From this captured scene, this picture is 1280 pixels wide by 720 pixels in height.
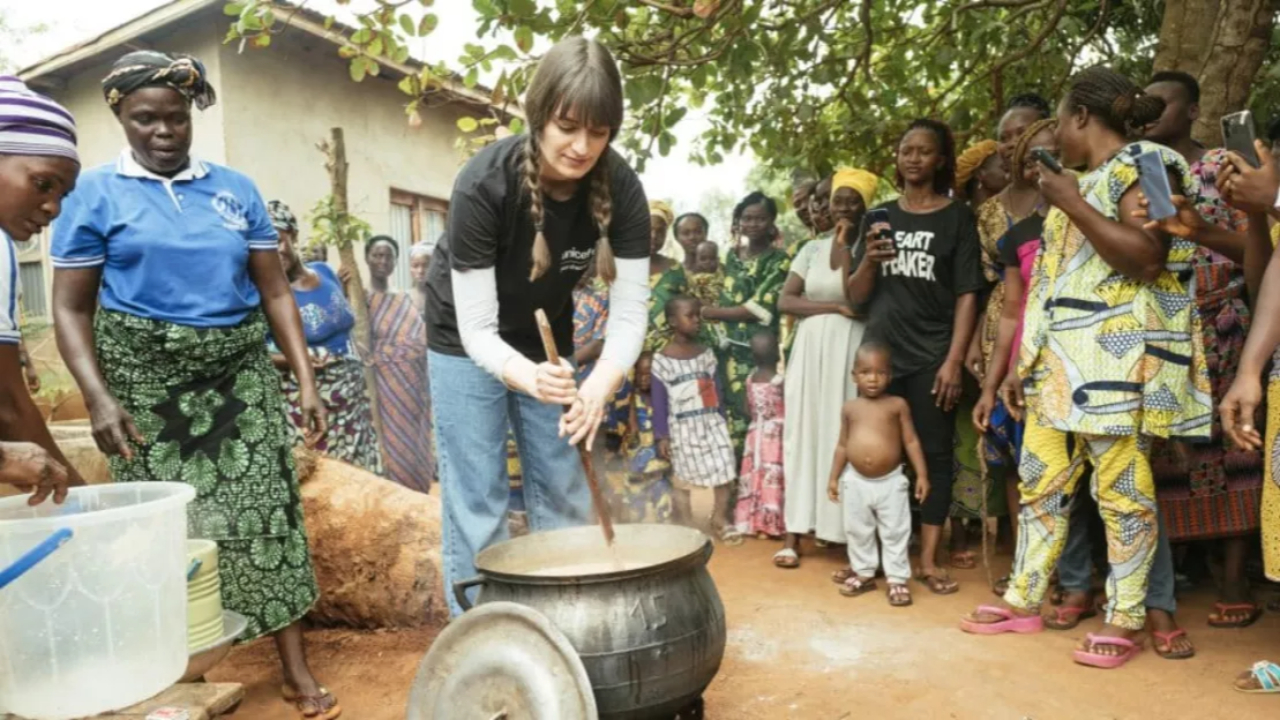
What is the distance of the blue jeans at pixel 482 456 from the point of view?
283 cm

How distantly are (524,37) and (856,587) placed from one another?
2.82 metres

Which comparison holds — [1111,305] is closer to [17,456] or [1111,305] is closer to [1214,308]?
[1214,308]

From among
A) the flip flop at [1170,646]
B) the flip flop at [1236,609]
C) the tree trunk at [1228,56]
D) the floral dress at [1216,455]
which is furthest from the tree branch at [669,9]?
the flip flop at [1236,609]

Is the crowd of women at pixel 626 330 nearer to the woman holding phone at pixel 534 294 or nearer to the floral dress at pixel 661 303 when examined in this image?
the woman holding phone at pixel 534 294

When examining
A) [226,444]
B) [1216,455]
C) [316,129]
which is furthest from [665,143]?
[316,129]

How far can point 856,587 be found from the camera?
4234mm

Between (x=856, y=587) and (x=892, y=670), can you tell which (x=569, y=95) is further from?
(x=856, y=587)

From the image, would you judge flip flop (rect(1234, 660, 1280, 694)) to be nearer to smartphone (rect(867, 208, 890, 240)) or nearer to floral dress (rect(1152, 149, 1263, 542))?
floral dress (rect(1152, 149, 1263, 542))

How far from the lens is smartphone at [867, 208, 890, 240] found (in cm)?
418

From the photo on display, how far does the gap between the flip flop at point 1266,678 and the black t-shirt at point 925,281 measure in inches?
67.6

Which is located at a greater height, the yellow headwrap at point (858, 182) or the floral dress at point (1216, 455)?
the yellow headwrap at point (858, 182)

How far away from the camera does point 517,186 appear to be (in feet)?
8.37

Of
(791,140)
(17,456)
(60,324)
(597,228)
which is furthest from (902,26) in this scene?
(17,456)

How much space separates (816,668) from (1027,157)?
2.33 metres
